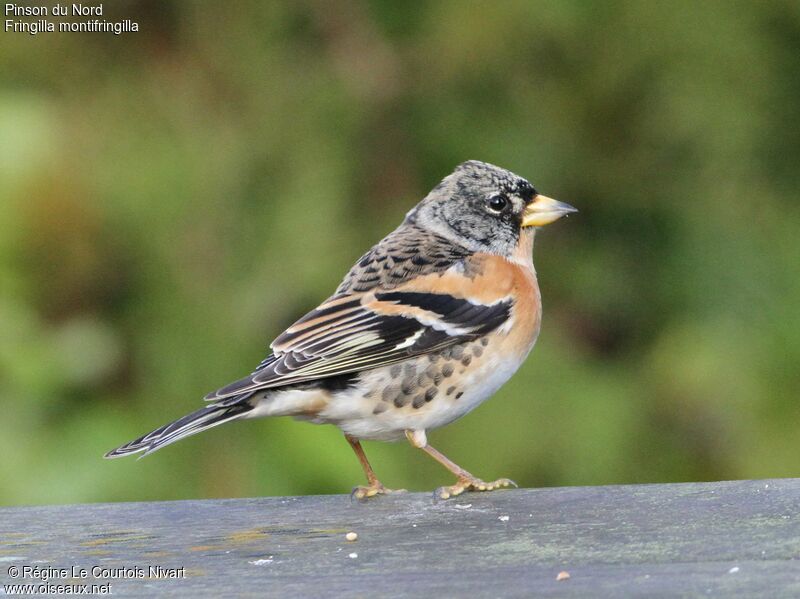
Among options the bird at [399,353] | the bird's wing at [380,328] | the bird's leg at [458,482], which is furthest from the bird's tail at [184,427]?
the bird's leg at [458,482]

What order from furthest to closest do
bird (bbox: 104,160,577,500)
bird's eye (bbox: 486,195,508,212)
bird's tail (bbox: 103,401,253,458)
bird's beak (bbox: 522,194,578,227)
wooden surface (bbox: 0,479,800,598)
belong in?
1. bird's eye (bbox: 486,195,508,212)
2. bird's beak (bbox: 522,194,578,227)
3. bird (bbox: 104,160,577,500)
4. bird's tail (bbox: 103,401,253,458)
5. wooden surface (bbox: 0,479,800,598)

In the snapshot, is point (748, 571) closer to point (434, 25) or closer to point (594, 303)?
point (594, 303)

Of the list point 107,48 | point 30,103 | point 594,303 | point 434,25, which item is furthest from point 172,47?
point 594,303

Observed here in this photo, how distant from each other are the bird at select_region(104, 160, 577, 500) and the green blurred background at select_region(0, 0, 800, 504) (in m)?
0.72

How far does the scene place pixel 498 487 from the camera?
321cm

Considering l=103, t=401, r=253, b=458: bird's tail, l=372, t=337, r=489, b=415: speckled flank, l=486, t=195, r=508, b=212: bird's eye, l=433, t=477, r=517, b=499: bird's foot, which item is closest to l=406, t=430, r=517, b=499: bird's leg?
l=433, t=477, r=517, b=499: bird's foot

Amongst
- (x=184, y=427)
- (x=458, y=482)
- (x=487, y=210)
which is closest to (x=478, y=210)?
(x=487, y=210)

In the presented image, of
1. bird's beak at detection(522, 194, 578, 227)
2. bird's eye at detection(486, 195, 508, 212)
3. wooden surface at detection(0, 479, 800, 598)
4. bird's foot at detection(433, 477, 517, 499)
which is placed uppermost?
bird's eye at detection(486, 195, 508, 212)

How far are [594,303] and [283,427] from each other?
1127mm

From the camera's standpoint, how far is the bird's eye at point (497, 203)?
3740 mm

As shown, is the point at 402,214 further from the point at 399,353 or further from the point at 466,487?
the point at 466,487

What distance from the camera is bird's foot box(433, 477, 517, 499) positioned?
2916 mm

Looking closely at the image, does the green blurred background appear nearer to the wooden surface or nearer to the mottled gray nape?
the mottled gray nape

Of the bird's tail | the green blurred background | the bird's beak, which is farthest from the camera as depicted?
the green blurred background
